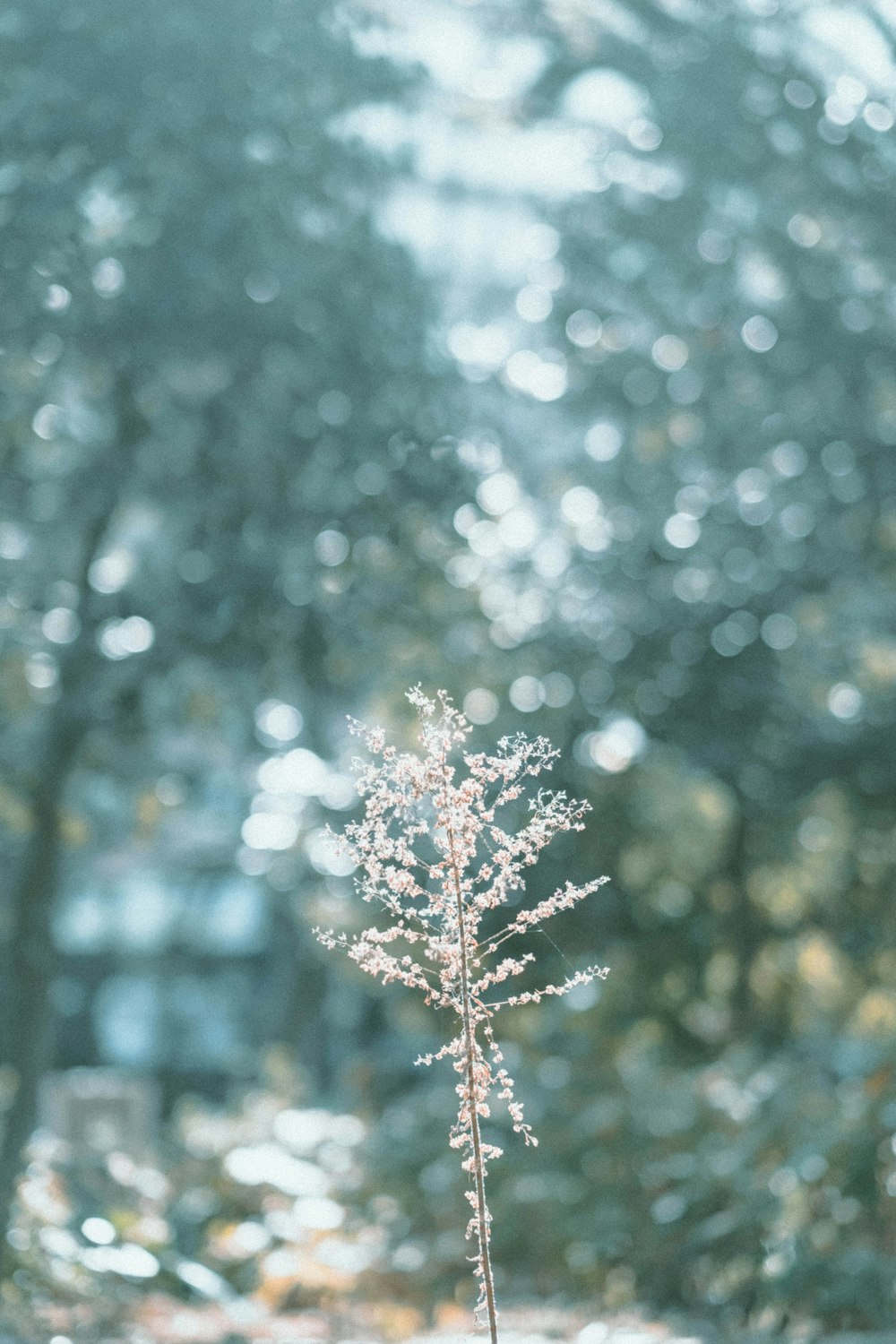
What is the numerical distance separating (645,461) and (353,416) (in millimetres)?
1300

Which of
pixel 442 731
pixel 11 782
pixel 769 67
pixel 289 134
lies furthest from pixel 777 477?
pixel 442 731

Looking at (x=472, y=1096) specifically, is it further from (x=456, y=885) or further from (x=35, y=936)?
(x=35, y=936)

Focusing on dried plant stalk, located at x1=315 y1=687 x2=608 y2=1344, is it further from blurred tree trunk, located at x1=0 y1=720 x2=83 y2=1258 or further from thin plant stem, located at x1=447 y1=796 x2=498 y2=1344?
blurred tree trunk, located at x1=0 y1=720 x2=83 y2=1258

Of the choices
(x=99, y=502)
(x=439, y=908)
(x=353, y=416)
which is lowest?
(x=99, y=502)

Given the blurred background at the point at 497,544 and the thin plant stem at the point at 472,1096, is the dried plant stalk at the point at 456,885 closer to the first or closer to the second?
the thin plant stem at the point at 472,1096

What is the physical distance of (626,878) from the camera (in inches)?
220

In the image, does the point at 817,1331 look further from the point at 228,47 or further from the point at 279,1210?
the point at 228,47

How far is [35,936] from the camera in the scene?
4.34 meters

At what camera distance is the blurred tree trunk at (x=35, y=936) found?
170 inches

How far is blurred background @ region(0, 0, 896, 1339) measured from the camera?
12.8 ft

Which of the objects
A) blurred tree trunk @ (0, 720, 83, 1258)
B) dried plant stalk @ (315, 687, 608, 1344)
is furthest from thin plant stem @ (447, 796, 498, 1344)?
blurred tree trunk @ (0, 720, 83, 1258)

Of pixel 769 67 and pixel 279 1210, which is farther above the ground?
pixel 769 67

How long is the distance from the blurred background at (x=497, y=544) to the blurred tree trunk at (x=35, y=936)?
14 millimetres

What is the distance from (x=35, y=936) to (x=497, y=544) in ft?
6.57
